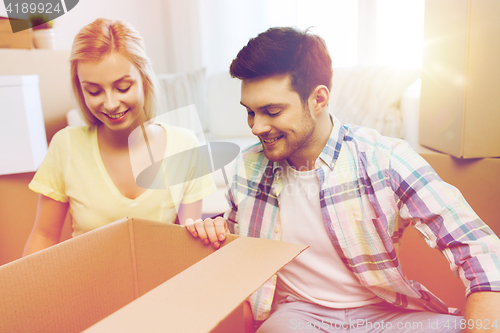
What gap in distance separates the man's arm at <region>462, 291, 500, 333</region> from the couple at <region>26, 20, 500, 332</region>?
0.05 meters

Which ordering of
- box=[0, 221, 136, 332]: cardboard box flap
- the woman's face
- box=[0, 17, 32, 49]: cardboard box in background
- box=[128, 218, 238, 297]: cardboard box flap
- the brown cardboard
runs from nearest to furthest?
1. box=[0, 221, 136, 332]: cardboard box flap
2. box=[128, 218, 238, 297]: cardboard box flap
3. the woman's face
4. the brown cardboard
5. box=[0, 17, 32, 49]: cardboard box in background

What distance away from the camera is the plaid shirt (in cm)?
56

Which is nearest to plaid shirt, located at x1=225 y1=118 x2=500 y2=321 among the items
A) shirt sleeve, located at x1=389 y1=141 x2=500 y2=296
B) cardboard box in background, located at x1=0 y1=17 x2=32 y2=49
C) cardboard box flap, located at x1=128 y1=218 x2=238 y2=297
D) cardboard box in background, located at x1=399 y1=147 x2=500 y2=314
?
shirt sleeve, located at x1=389 y1=141 x2=500 y2=296

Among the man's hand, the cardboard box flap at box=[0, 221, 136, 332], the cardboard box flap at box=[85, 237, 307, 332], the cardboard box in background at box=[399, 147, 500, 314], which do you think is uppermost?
the cardboard box flap at box=[85, 237, 307, 332]

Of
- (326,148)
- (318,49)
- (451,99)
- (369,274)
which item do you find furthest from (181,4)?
(369,274)

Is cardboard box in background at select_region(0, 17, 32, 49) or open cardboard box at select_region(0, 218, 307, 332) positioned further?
cardboard box in background at select_region(0, 17, 32, 49)

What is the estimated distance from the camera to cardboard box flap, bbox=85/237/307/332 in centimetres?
31

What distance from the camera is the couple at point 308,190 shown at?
2.17 ft

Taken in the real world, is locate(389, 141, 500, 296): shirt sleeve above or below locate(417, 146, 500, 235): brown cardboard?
above

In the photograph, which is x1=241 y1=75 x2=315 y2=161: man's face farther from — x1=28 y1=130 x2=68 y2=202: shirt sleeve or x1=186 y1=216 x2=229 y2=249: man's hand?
x1=28 y1=130 x2=68 y2=202: shirt sleeve

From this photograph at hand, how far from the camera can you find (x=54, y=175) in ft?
2.82

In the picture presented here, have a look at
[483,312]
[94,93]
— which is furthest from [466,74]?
[94,93]

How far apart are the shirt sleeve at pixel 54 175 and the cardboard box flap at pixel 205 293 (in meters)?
0.58

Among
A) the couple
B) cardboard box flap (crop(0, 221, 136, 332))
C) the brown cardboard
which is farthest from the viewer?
the brown cardboard
